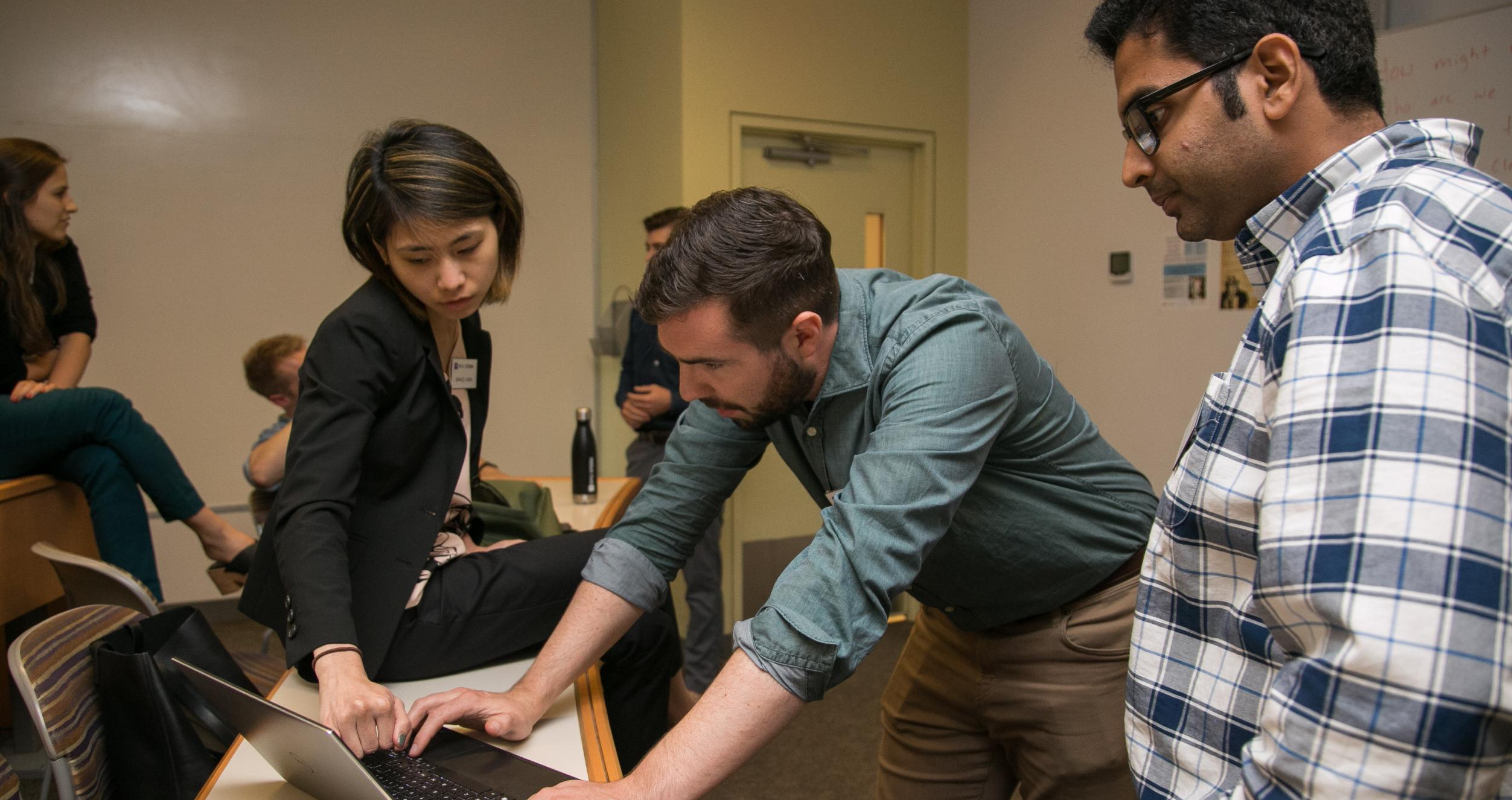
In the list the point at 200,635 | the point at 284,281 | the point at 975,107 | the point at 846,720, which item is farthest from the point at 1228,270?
the point at 284,281

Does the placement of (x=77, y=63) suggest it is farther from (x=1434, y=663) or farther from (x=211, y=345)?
(x=1434, y=663)

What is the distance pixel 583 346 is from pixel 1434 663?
4.48 m

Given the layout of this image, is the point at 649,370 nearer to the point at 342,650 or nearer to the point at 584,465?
the point at 584,465

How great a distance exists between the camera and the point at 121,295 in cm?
410

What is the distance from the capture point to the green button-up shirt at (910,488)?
97 centimetres

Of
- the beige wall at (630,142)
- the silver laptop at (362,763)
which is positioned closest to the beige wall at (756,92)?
the beige wall at (630,142)

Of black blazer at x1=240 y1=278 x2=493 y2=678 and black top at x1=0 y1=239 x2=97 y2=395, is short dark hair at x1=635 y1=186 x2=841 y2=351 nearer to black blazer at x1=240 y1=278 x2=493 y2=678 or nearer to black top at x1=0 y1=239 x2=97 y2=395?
black blazer at x1=240 y1=278 x2=493 y2=678

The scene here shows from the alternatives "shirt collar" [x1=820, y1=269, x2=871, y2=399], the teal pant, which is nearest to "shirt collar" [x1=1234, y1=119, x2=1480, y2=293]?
"shirt collar" [x1=820, y1=269, x2=871, y2=399]

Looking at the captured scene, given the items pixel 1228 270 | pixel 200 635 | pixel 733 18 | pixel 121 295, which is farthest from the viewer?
pixel 121 295

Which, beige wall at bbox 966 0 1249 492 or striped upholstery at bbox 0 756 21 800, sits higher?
beige wall at bbox 966 0 1249 492

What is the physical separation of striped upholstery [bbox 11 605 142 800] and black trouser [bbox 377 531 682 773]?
16.2 inches

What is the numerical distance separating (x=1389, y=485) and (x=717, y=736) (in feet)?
2.06

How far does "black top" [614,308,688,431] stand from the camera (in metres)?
3.60

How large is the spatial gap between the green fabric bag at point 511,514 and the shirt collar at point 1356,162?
4.67ft
